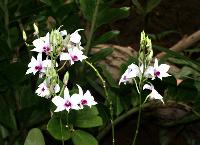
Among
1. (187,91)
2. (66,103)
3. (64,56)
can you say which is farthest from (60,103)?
(187,91)

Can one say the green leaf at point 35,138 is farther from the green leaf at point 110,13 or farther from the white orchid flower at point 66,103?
the green leaf at point 110,13

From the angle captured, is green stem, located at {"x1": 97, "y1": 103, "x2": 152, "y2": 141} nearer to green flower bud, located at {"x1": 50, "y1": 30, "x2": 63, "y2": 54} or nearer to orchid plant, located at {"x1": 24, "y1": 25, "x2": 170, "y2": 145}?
orchid plant, located at {"x1": 24, "y1": 25, "x2": 170, "y2": 145}

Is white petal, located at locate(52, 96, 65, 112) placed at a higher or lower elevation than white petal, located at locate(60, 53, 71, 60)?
lower

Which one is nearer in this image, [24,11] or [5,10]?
[5,10]

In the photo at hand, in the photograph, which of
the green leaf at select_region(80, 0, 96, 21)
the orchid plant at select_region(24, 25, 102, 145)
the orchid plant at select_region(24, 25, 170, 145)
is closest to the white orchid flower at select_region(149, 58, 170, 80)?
the orchid plant at select_region(24, 25, 170, 145)

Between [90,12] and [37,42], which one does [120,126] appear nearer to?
[90,12]

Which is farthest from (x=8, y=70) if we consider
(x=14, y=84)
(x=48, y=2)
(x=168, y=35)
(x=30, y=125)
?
(x=168, y=35)

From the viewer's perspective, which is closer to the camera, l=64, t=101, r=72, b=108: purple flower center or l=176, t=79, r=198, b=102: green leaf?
l=64, t=101, r=72, b=108: purple flower center

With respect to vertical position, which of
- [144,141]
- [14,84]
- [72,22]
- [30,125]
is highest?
[72,22]
